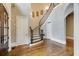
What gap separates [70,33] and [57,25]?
238mm

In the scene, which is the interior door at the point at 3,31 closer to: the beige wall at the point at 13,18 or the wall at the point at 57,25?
the beige wall at the point at 13,18

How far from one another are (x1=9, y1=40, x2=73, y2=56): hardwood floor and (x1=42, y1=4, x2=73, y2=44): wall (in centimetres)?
10

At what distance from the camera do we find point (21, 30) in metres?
1.99

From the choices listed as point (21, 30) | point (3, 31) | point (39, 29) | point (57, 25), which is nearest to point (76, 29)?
point (57, 25)

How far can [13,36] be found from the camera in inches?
77.8

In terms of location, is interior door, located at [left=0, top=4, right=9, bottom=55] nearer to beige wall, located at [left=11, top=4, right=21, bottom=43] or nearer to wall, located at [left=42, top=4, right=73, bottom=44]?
beige wall, located at [left=11, top=4, right=21, bottom=43]

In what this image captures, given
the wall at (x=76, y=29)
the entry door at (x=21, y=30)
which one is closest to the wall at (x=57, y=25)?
the wall at (x=76, y=29)

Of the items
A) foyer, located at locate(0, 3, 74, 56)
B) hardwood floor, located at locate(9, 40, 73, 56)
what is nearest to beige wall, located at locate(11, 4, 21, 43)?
foyer, located at locate(0, 3, 74, 56)

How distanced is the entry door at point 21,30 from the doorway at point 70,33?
2.10 ft

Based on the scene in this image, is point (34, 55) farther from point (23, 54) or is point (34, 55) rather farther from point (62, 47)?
point (62, 47)

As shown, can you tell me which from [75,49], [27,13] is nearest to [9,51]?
[27,13]

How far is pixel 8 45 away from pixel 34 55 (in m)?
0.43

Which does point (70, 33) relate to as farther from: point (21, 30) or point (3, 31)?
point (3, 31)

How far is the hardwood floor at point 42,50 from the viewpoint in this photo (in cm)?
201
